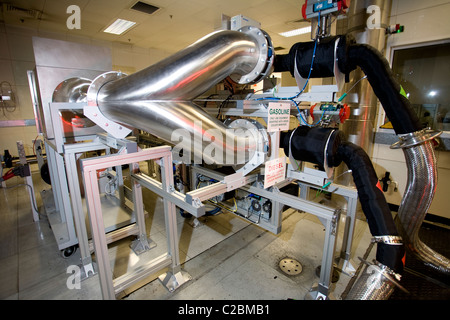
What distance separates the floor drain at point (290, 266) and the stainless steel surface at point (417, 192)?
2.77ft

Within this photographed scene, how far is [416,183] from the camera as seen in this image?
4.66ft

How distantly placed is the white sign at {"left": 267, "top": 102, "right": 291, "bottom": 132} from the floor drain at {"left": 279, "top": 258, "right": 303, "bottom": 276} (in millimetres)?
1292

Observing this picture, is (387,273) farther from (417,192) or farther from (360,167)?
(417,192)

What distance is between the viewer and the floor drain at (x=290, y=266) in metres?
1.88

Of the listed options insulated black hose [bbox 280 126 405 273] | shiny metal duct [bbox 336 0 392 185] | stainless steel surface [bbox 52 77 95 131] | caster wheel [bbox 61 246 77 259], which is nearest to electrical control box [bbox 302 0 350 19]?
insulated black hose [bbox 280 126 405 273]

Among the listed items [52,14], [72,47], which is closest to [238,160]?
[72,47]

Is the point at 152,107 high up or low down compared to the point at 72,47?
down

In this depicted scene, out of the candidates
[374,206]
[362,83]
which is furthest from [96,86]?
[362,83]

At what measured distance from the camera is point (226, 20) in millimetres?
1279

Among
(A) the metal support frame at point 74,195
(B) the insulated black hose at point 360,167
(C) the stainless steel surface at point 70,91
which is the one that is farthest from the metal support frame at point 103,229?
(C) the stainless steel surface at point 70,91

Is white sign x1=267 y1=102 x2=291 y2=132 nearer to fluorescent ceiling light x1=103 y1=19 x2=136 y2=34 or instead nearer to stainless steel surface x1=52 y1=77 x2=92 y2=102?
stainless steel surface x1=52 y1=77 x2=92 y2=102
